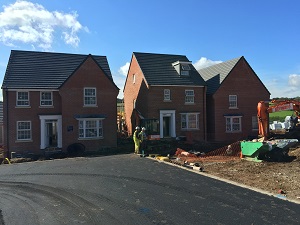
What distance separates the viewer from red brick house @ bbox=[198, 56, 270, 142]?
107ft

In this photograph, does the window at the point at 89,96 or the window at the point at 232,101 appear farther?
the window at the point at 232,101

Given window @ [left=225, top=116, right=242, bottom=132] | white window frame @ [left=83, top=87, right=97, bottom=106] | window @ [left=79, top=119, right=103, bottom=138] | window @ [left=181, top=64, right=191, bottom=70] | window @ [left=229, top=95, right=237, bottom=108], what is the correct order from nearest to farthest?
window @ [left=79, top=119, right=103, bottom=138] < white window frame @ [left=83, top=87, right=97, bottom=106] < window @ [left=181, top=64, right=191, bottom=70] < window @ [left=225, top=116, right=242, bottom=132] < window @ [left=229, top=95, right=237, bottom=108]

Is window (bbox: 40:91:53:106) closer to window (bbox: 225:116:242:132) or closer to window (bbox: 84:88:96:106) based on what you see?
window (bbox: 84:88:96:106)

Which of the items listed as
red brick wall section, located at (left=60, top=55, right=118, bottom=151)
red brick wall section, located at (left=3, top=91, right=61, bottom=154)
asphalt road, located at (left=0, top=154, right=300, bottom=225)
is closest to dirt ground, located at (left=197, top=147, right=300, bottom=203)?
asphalt road, located at (left=0, top=154, right=300, bottom=225)

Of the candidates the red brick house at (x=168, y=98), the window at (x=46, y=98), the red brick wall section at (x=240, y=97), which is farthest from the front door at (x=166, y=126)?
the window at (x=46, y=98)

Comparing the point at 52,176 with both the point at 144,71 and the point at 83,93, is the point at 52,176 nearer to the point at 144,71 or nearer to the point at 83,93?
the point at 83,93

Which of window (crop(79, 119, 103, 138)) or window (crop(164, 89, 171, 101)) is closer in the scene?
window (crop(79, 119, 103, 138))

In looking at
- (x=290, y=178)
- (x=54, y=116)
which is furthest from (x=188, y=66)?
(x=290, y=178)

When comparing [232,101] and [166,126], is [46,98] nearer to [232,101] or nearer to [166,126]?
[166,126]

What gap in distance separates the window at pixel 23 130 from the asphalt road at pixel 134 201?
38.8 ft

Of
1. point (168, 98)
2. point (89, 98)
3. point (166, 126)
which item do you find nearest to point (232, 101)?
point (168, 98)

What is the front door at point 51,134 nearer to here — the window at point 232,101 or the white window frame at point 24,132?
the white window frame at point 24,132

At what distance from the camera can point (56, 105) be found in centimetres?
2714

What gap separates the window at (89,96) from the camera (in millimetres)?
27375
